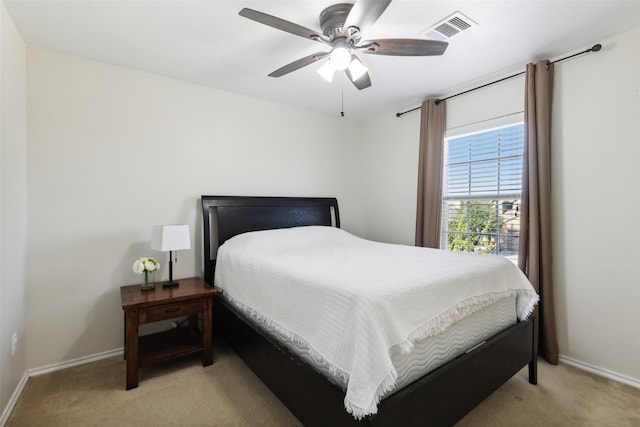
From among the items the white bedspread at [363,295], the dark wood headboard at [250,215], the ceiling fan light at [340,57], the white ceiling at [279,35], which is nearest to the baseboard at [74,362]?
the dark wood headboard at [250,215]

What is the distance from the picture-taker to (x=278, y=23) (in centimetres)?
171

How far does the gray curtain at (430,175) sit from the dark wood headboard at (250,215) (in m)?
1.15

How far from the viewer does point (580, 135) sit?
2.43m

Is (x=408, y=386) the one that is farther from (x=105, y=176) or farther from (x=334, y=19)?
(x=105, y=176)

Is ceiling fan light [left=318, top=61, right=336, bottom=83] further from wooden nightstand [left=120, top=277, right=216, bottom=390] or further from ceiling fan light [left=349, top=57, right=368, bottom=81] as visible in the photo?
wooden nightstand [left=120, top=277, right=216, bottom=390]

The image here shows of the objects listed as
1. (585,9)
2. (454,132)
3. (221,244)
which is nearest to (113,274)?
(221,244)

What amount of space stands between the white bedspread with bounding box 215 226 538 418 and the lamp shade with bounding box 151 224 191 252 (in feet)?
1.33

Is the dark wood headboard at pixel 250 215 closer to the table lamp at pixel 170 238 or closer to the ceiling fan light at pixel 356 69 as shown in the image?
the table lamp at pixel 170 238

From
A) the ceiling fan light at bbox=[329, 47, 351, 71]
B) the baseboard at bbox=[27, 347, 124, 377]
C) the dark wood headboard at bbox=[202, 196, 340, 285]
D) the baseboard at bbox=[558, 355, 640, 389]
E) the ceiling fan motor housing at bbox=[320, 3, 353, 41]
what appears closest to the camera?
the ceiling fan motor housing at bbox=[320, 3, 353, 41]

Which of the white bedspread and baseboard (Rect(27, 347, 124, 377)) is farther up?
the white bedspread

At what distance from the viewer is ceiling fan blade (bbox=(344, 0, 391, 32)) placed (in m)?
1.54

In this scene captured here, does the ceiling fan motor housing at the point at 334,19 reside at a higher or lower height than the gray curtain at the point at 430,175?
higher

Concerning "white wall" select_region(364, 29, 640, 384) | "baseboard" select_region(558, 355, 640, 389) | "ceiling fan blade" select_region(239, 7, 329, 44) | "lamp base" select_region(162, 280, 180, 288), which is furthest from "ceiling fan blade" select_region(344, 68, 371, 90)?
"baseboard" select_region(558, 355, 640, 389)

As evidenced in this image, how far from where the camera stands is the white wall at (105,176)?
7.80ft
